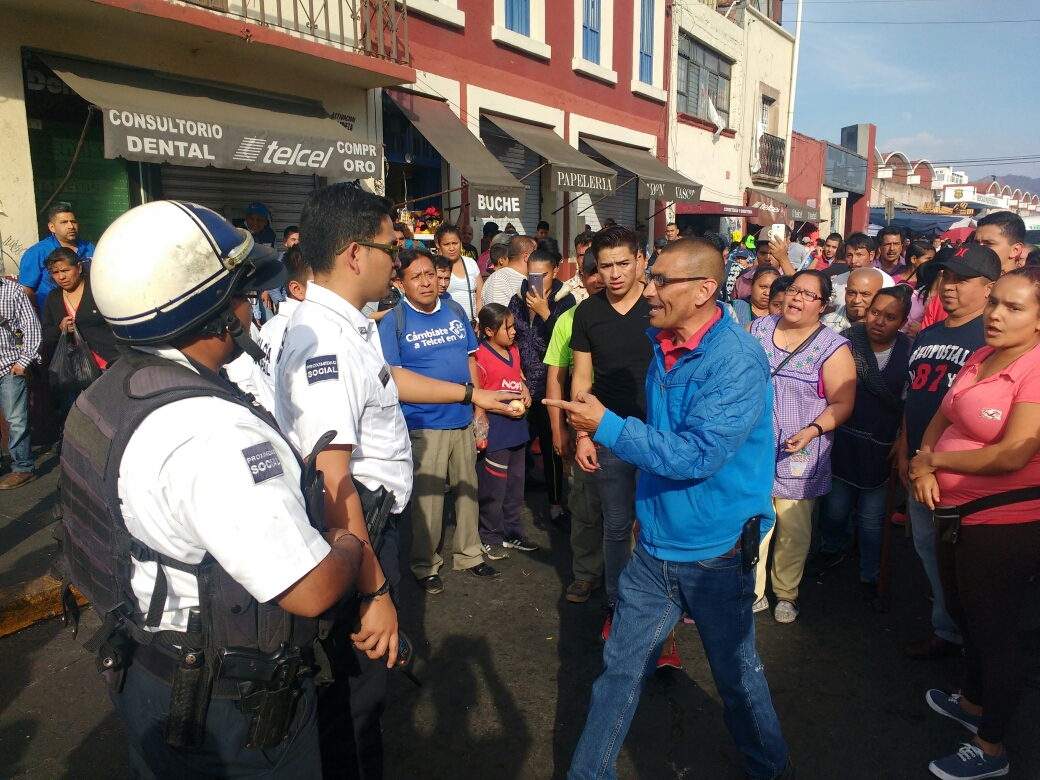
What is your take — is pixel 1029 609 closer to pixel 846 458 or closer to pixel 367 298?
pixel 846 458

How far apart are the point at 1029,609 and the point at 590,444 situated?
1799 millimetres

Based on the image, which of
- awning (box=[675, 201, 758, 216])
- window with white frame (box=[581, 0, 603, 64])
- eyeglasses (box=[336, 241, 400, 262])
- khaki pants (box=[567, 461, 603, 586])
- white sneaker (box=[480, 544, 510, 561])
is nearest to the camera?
eyeglasses (box=[336, 241, 400, 262])

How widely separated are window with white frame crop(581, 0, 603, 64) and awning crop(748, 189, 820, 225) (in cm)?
743

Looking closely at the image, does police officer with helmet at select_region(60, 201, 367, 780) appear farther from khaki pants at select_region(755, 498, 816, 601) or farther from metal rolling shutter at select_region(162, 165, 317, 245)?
metal rolling shutter at select_region(162, 165, 317, 245)

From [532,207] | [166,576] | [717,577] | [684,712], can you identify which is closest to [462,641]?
[684,712]

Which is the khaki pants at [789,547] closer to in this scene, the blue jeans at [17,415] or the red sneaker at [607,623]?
the red sneaker at [607,623]

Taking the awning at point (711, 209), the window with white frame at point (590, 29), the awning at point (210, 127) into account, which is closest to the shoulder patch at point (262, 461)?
the awning at point (210, 127)

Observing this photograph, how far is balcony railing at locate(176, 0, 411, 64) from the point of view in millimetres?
8137

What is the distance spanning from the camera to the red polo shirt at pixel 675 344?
8.08 ft

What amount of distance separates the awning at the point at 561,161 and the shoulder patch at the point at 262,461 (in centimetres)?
1087

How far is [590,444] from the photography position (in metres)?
3.20

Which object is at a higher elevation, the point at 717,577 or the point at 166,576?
the point at 166,576

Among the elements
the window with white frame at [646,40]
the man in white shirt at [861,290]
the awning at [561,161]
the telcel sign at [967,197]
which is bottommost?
the man in white shirt at [861,290]

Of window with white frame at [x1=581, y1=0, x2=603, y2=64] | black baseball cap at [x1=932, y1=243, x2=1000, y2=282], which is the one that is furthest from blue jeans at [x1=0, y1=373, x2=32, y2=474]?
window with white frame at [x1=581, y1=0, x2=603, y2=64]
